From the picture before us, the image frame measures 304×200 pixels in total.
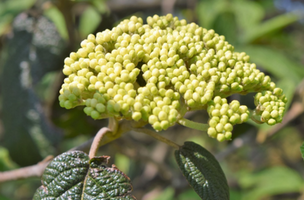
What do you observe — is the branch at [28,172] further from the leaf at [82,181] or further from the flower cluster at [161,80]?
the flower cluster at [161,80]

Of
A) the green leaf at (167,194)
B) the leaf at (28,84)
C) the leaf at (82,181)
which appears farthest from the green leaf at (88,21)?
the leaf at (82,181)

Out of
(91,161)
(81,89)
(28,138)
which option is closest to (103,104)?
(81,89)

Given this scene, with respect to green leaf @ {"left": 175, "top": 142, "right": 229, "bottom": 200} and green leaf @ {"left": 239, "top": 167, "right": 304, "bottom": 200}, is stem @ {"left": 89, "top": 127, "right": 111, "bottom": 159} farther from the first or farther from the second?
green leaf @ {"left": 239, "top": 167, "right": 304, "bottom": 200}

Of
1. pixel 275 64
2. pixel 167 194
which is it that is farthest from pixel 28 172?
pixel 275 64

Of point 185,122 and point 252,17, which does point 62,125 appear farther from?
point 252,17

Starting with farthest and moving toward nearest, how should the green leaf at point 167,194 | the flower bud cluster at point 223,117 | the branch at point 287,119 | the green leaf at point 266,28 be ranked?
the green leaf at point 266,28 < the green leaf at point 167,194 < the branch at point 287,119 < the flower bud cluster at point 223,117

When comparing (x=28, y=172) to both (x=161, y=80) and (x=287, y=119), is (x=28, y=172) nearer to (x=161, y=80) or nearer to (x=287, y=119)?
(x=161, y=80)
